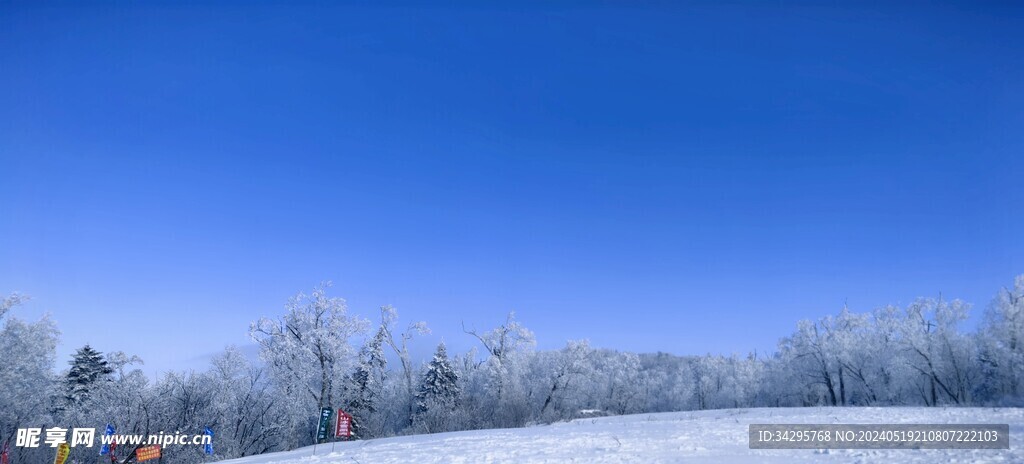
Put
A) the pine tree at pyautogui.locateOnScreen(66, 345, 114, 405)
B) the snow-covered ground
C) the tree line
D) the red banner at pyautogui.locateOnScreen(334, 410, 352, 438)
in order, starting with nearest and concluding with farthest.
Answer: the snow-covered ground
the red banner at pyautogui.locateOnScreen(334, 410, 352, 438)
the tree line
the pine tree at pyautogui.locateOnScreen(66, 345, 114, 405)

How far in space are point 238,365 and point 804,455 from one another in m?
43.2

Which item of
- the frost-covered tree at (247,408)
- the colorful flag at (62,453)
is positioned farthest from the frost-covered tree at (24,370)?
the colorful flag at (62,453)

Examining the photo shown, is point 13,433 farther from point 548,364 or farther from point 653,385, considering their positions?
point 653,385

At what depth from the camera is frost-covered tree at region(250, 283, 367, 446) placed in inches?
1508

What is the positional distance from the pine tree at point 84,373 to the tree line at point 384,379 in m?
0.11

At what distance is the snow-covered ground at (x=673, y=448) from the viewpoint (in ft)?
41.0

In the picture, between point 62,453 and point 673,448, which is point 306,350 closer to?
point 62,453

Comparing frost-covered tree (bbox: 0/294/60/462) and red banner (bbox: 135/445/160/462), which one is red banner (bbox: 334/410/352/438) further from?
frost-covered tree (bbox: 0/294/60/462)

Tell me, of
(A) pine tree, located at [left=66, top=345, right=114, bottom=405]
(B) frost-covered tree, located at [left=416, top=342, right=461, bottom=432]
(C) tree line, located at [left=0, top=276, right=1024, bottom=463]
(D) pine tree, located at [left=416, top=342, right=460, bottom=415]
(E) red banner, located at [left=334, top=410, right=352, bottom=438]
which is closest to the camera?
(E) red banner, located at [left=334, top=410, right=352, bottom=438]

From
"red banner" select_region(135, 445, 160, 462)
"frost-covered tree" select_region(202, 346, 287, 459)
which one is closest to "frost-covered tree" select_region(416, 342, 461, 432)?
"frost-covered tree" select_region(202, 346, 287, 459)

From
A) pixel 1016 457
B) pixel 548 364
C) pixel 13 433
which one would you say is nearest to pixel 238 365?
pixel 13 433

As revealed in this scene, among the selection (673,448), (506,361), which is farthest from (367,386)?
(673,448)

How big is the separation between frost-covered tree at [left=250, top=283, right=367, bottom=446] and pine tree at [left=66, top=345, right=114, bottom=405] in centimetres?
2050

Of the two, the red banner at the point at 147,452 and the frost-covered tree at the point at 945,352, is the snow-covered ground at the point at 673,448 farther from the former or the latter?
the frost-covered tree at the point at 945,352
